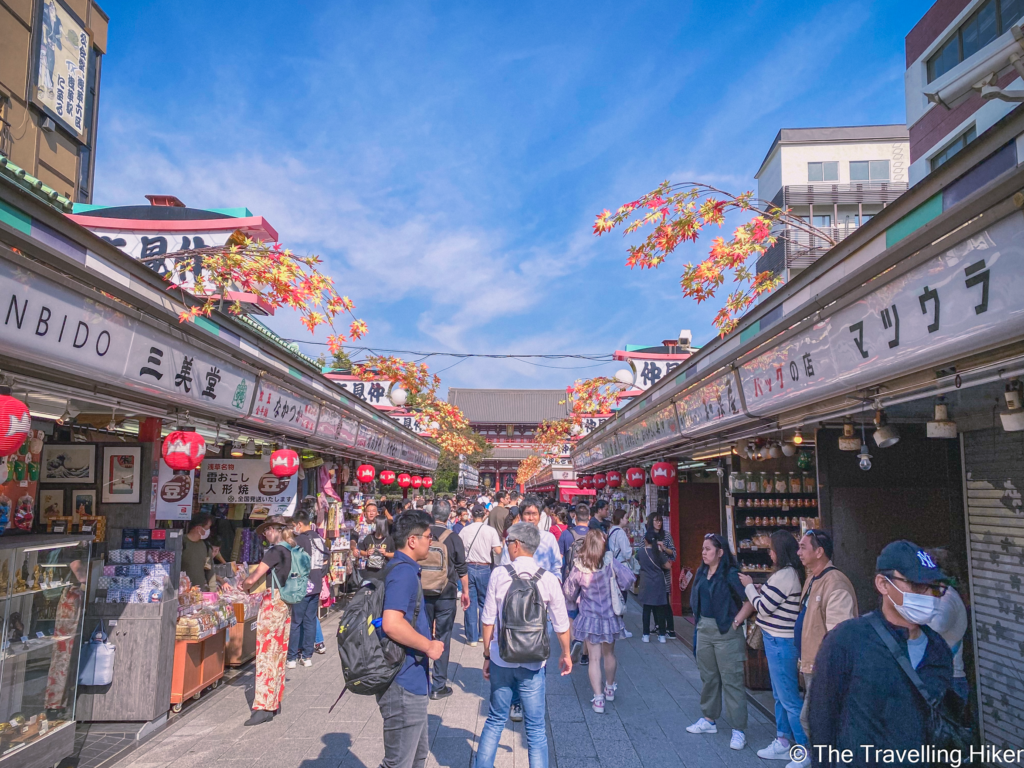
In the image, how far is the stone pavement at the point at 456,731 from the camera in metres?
5.11

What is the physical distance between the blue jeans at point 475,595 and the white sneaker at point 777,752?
3.89 metres

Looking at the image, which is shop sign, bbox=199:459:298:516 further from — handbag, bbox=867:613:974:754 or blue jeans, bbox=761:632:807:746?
handbag, bbox=867:613:974:754

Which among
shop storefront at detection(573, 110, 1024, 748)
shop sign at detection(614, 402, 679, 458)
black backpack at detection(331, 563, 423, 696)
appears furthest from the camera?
shop sign at detection(614, 402, 679, 458)

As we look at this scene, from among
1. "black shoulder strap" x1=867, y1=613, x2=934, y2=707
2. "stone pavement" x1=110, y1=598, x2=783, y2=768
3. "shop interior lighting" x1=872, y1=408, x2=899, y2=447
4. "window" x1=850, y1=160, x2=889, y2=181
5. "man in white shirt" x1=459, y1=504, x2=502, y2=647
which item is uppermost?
"window" x1=850, y1=160, x2=889, y2=181

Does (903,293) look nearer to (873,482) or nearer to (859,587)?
(873,482)

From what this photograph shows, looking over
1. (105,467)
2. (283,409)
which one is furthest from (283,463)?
(105,467)

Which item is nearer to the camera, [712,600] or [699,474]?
[712,600]

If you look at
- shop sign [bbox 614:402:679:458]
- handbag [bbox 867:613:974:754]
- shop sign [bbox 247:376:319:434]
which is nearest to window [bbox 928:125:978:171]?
shop sign [bbox 614:402:679:458]

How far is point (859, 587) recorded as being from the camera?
5.82 meters

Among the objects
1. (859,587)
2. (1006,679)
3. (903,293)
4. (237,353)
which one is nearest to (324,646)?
(237,353)

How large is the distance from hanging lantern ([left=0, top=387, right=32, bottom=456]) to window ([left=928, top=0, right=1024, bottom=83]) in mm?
17901

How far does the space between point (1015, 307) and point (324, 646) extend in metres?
8.66

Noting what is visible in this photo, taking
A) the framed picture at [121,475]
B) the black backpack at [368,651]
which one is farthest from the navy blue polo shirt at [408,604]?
the framed picture at [121,475]

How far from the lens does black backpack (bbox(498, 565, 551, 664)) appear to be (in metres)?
4.27
